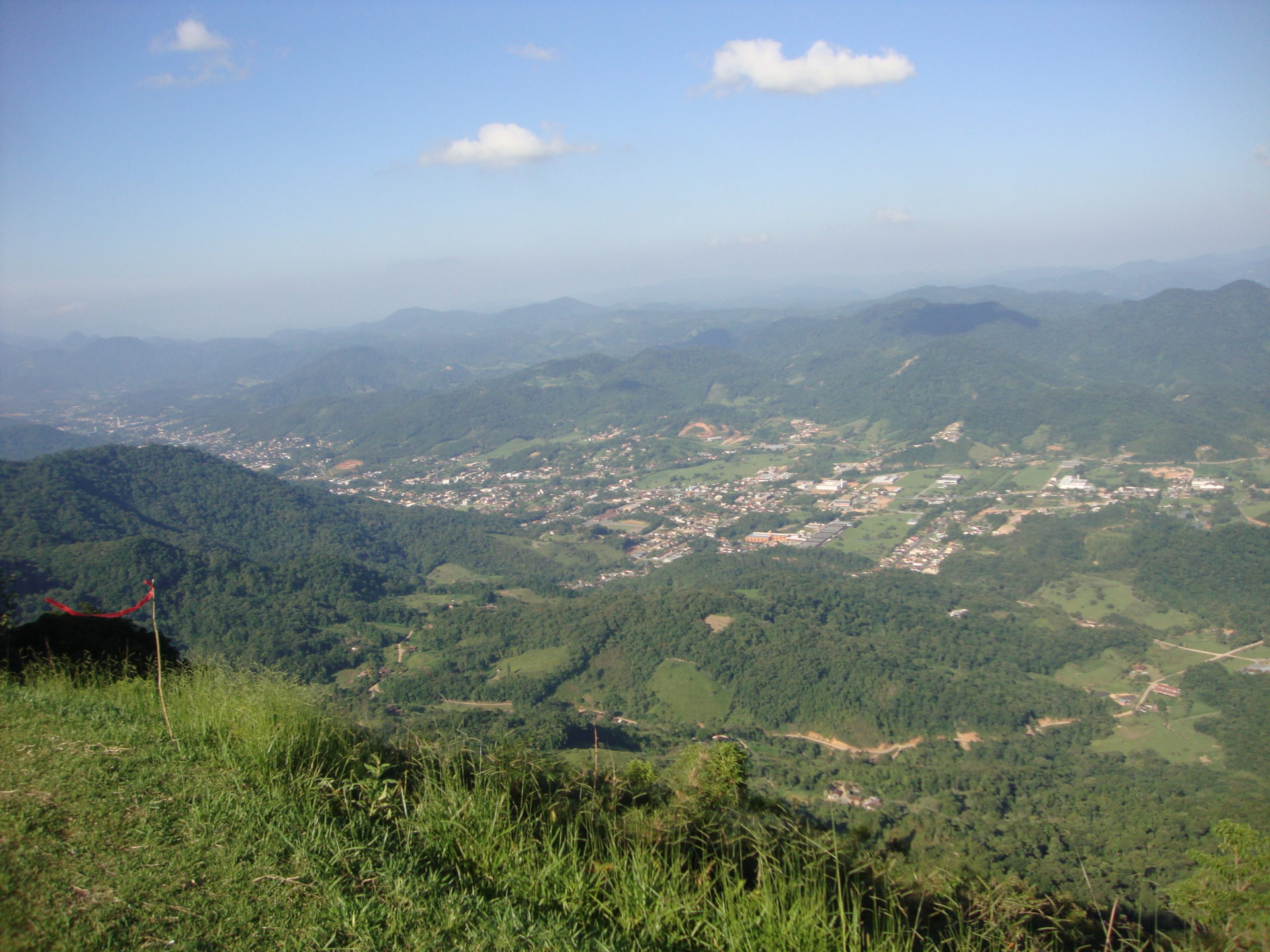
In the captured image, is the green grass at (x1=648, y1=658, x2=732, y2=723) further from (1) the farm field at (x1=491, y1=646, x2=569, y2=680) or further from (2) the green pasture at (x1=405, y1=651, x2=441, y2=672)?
(2) the green pasture at (x1=405, y1=651, x2=441, y2=672)

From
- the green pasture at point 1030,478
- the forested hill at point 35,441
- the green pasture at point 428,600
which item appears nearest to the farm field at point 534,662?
the green pasture at point 428,600

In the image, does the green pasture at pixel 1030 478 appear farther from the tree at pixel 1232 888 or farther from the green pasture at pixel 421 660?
the tree at pixel 1232 888

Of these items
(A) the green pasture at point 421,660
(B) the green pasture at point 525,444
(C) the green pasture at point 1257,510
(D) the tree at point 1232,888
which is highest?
(D) the tree at point 1232,888

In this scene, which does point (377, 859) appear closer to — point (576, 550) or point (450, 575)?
point (450, 575)

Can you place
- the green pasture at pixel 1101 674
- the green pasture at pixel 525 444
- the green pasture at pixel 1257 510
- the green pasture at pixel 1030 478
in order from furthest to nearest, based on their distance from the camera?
1. the green pasture at pixel 525 444
2. the green pasture at pixel 1030 478
3. the green pasture at pixel 1257 510
4. the green pasture at pixel 1101 674

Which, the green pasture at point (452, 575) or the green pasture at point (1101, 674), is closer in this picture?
the green pasture at point (1101, 674)

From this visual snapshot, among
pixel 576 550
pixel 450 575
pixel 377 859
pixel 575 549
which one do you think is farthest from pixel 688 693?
pixel 377 859
